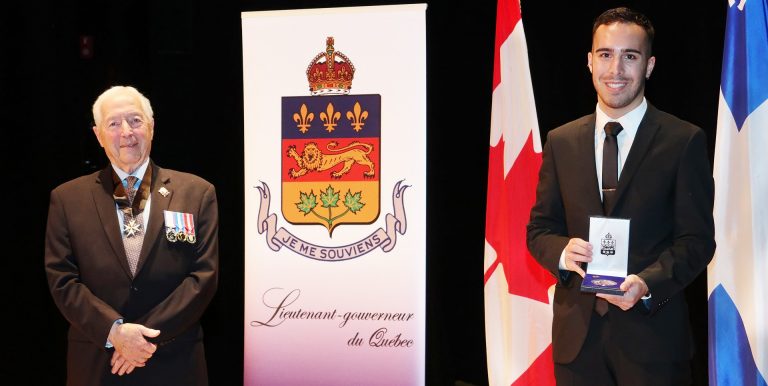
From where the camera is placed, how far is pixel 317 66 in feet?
14.7

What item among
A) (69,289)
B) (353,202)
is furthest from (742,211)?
(69,289)

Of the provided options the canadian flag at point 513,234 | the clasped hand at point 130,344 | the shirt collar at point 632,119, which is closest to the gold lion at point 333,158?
the canadian flag at point 513,234

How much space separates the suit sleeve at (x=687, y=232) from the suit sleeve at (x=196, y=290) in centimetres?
150

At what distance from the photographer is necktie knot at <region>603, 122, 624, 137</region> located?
257cm

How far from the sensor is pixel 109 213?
3.02 metres

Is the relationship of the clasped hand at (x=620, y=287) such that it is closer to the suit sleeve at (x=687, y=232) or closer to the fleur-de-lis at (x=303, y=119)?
the suit sleeve at (x=687, y=232)

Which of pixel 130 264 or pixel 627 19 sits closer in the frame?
pixel 627 19

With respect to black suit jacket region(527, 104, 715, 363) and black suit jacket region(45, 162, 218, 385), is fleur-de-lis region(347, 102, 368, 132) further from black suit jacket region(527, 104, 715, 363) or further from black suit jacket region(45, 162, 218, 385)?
black suit jacket region(527, 104, 715, 363)

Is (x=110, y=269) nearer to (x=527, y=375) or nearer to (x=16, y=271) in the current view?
(x=527, y=375)

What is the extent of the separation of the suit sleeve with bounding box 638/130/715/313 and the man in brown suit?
155 centimetres

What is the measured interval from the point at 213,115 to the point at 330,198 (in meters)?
1.25

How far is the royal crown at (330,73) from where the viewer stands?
14.7 feet

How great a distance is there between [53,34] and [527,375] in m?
3.49

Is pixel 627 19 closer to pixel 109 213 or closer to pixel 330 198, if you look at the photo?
pixel 109 213
